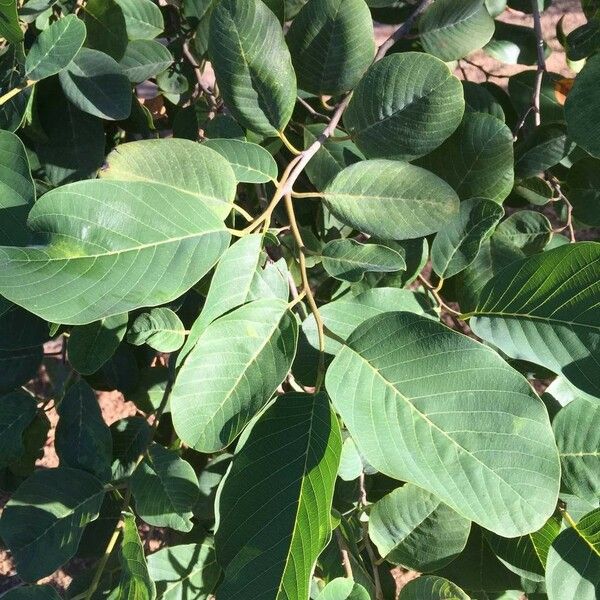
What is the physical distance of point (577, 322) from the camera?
779 mm

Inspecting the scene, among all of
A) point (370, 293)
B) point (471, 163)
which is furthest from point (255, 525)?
point (471, 163)

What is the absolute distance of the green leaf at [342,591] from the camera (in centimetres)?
86

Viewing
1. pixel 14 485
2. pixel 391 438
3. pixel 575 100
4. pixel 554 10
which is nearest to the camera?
pixel 391 438

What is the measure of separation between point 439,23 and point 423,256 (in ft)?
1.54

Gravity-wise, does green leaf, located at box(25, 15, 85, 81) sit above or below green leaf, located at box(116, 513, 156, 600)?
above

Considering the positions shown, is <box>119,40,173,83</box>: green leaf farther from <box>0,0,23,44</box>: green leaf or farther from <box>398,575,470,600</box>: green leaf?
<box>398,575,470,600</box>: green leaf

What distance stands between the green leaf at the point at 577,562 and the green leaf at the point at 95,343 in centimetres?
74

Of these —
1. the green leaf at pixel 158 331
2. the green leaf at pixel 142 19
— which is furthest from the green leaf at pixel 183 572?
the green leaf at pixel 142 19

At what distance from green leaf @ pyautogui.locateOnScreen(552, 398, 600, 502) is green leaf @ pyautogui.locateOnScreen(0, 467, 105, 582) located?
76 centimetres

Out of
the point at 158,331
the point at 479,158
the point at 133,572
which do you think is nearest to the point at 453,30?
the point at 479,158

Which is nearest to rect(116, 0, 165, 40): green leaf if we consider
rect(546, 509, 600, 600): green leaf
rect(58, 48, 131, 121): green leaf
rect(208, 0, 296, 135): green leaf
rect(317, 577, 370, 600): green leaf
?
rect(58, 48, 131, 121): green leaf

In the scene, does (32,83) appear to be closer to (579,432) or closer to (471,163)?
(471,163)

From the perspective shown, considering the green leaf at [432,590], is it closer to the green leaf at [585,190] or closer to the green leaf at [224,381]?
the green leaf at [224,381]

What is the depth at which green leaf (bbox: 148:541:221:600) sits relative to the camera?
1.10 m
